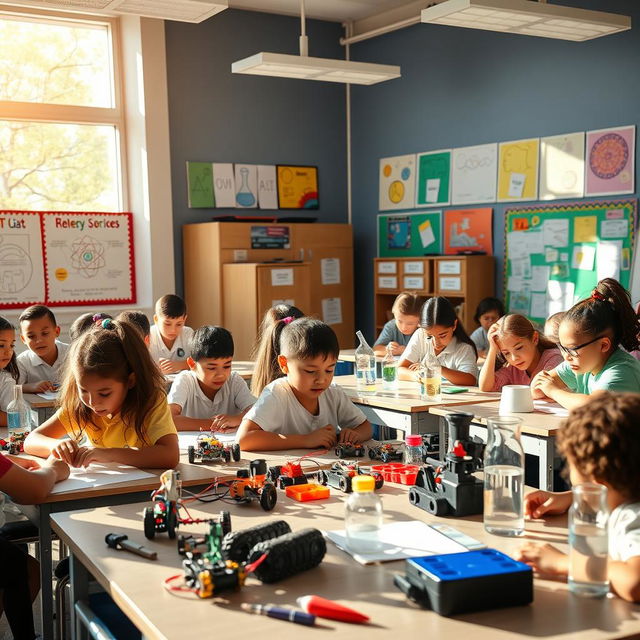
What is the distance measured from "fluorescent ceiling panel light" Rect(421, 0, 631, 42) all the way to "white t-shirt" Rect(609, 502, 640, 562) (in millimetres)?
3436

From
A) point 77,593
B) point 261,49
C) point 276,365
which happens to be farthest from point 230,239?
point 77,593

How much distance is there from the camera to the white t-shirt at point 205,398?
3752mm

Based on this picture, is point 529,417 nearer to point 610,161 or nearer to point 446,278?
point 610,161

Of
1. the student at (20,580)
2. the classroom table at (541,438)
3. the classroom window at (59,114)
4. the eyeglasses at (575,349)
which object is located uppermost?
the classroom window at (59,114)

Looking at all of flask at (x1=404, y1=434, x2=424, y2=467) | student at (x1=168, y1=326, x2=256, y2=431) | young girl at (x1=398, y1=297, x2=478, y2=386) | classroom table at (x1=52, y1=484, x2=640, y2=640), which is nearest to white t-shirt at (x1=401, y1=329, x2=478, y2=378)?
young girl at (x1=398, y1=297, x2=478, y2=386)

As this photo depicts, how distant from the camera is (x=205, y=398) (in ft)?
12.4

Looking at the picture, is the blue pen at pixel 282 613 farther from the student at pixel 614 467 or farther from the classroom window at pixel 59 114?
the classroom window at pixel 59 114

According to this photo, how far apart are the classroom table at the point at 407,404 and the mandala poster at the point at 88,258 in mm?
3432

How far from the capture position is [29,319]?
195 inches

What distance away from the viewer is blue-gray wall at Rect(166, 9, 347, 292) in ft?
24.7

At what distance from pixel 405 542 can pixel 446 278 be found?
527 centimetres

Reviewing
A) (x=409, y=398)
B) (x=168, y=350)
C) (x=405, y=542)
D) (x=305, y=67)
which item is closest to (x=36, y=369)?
(x=168, y=350)

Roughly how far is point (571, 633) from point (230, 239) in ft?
19.7

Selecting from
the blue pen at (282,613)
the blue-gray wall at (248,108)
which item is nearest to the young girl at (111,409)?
the blue pen at (282,613)
